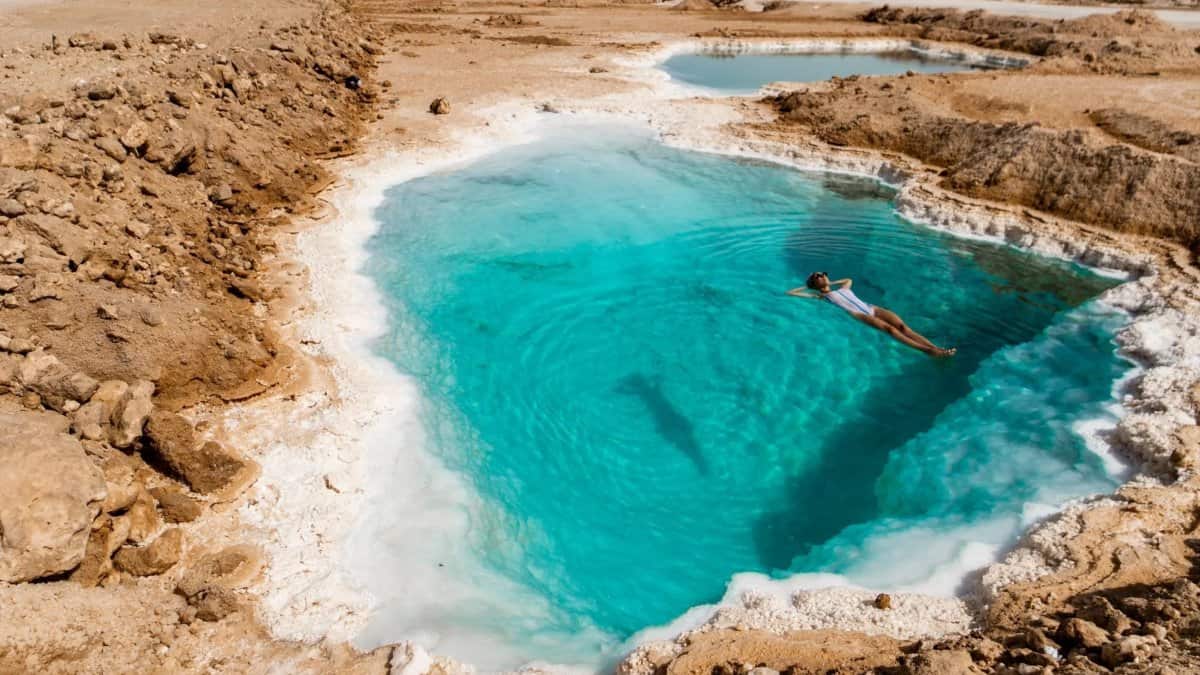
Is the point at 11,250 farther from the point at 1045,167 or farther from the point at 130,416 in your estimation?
the point at 1045,167

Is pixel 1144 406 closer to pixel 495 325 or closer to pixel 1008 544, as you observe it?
pixel 1008 544

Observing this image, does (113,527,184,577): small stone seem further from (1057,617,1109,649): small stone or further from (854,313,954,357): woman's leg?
(854,313,954,357): woman's leg

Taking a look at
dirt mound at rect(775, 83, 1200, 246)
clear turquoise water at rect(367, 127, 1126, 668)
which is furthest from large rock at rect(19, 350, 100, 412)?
dirt mound at rect(775, 83, 1200, 246)

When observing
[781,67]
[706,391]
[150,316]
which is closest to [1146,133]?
[706,391]

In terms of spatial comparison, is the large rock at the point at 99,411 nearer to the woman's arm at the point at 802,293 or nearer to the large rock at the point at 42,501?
the large rock at the point at 42,501

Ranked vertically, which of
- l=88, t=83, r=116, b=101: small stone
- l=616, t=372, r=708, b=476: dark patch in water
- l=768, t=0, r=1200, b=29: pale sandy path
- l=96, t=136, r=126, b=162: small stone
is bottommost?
l=616, t=372, r=708, b=476: dark patch in water

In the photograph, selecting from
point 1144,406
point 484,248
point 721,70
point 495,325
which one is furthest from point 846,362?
point 721,70
